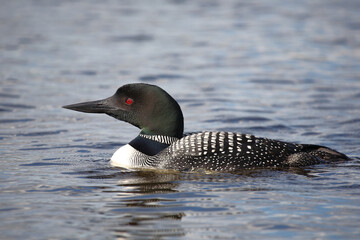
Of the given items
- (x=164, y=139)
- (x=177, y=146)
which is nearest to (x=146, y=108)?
(x=164, y=139)

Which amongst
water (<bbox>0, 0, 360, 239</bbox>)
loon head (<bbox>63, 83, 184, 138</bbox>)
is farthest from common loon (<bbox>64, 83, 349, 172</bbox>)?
water (<bbox>0, 0, 360, 239</bbox>)

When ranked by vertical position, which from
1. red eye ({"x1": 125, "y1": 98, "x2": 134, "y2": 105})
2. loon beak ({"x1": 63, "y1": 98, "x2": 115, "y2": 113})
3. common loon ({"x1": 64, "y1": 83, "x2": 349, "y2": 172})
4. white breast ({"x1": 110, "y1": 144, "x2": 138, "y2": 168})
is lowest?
white breast ({"x1": 110, "y1": 144, "x2": 138, "y2": 168})

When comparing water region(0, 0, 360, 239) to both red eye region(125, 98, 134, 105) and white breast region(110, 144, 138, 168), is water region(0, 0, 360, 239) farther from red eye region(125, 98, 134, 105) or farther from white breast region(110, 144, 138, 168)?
red eye region(125, 98, 134, 105)

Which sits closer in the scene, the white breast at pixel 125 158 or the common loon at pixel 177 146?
the common loon at pixel 177 146

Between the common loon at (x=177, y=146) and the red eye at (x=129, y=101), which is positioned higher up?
the red eye at (x=129, y=101)

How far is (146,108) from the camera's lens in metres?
6.00

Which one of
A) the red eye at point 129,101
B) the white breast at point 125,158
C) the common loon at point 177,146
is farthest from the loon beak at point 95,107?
the white breast at point 125,158

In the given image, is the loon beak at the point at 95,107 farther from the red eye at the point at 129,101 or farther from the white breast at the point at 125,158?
the white breast at the point at 125,158

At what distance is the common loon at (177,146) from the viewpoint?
19.0 feet

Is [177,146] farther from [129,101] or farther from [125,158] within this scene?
[129,101]

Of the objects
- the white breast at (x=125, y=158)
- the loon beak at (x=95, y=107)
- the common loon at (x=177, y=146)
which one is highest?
the loon beak at (x=95, y=107)

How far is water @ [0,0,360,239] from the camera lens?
4.51 m

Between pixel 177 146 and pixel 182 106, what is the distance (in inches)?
121

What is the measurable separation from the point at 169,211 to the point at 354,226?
122cm
